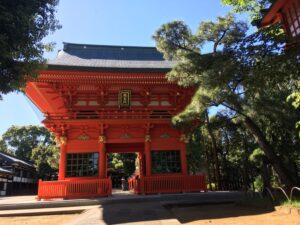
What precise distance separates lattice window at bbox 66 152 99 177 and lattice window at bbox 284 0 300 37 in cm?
1076

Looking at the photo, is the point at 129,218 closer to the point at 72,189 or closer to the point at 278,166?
the point at 278,166

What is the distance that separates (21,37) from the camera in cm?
651

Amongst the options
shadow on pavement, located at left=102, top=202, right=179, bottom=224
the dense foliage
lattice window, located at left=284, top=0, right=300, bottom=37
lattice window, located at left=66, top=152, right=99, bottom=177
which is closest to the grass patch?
shadow on pavement, located at left=102, top=202, right=179, bottom=224

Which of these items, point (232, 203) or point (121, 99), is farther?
point (121, 99)

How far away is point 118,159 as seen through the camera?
113 feet

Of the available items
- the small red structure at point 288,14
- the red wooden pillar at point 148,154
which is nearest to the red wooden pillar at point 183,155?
the red wooden pillar at point 148,154

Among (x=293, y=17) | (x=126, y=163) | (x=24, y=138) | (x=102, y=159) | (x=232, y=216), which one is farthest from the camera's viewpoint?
(x=24, y=138)

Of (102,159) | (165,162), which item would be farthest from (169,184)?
(102,159)

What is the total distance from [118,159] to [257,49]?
2904 centimetres

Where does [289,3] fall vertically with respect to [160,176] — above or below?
above

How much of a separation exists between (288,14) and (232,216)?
5965 millimetres

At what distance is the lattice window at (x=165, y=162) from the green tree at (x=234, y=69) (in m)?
2.71

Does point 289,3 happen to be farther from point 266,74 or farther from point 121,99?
point 121,99

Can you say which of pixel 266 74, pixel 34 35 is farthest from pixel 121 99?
pixel 266 74
